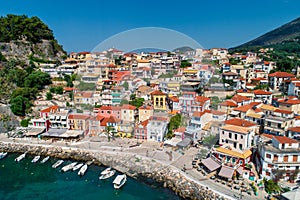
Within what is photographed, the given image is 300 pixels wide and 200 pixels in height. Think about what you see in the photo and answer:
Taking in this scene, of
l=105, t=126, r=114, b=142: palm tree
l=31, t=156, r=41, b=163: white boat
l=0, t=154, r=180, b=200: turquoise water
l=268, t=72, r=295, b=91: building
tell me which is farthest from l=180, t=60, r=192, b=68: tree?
l=31, t=156, r=41, b=163: white boat

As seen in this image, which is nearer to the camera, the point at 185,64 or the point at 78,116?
the point at 78,116

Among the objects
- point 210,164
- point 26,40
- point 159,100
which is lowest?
point 210,164

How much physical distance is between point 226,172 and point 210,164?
35.4 inches

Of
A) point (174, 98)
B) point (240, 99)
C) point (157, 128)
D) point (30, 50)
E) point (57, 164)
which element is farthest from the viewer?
point (30, 50)

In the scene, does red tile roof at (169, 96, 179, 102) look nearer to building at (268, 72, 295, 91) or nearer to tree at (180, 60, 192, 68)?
tree at (180, 60, 192, 68)

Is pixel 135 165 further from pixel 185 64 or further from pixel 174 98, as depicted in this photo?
pixel 185 64

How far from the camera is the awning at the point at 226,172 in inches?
393

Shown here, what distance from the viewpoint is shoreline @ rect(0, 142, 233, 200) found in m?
9.95

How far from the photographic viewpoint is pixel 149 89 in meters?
18.8

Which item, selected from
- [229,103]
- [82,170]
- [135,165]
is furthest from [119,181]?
[229,103]

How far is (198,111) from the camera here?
15.3 meters

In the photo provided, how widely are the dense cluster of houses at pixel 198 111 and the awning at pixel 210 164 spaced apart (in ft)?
0.15

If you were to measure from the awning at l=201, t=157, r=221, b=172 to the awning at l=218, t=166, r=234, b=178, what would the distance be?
1.16 ft

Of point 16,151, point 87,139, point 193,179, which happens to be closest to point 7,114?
point 16,151
